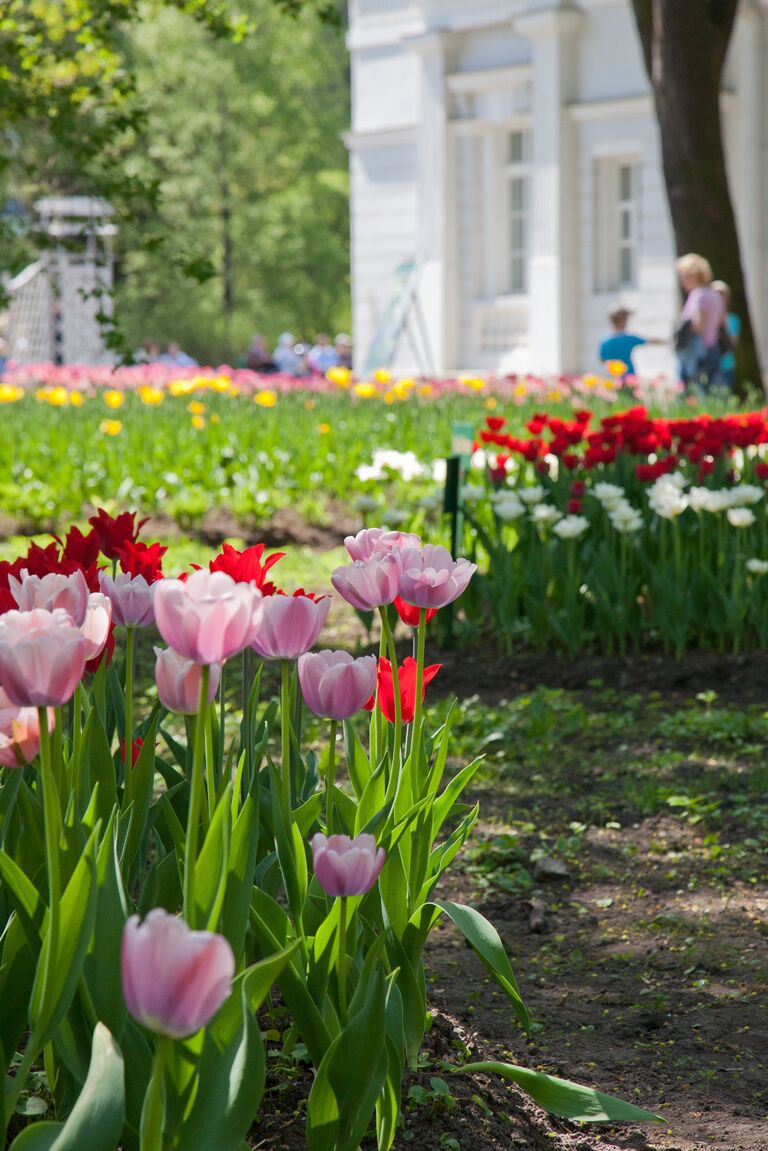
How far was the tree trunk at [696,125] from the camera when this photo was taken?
425 inches

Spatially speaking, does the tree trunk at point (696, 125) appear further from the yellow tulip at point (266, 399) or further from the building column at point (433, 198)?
the building column at point (433, 198)

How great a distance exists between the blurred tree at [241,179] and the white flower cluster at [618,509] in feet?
91.6

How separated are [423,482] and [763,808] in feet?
15.8

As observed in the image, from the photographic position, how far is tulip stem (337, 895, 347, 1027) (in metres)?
1.63

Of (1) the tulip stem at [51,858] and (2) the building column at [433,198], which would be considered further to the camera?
(2) the building column at [433,198]

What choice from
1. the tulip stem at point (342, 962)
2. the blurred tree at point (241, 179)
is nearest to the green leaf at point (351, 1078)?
the tulip stem at point (342, 962)

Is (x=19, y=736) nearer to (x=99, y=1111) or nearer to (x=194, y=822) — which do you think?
(x=194, y=822)

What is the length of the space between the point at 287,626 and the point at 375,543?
1.04 ft

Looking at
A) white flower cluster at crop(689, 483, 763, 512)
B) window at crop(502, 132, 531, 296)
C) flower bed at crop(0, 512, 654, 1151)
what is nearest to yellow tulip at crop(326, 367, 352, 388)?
white flower cluster at crop(689, 483, 763, 512)

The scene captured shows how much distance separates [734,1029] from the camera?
2.53 meters

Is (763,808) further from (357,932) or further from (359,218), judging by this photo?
(359,218)

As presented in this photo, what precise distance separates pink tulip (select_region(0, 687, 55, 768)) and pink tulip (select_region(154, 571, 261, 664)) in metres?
0.28

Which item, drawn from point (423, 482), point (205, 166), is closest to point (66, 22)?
point (423, 482)

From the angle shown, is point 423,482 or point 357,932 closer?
point 357,932
